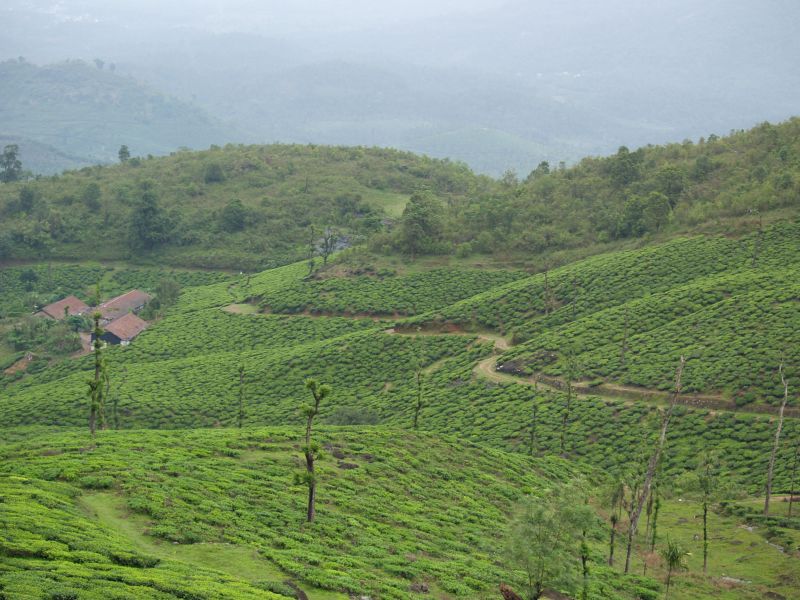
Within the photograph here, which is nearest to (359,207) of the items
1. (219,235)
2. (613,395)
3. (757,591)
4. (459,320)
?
(219,235)

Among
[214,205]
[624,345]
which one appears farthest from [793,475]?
[214,205]

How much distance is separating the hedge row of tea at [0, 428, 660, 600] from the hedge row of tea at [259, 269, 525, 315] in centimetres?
3570

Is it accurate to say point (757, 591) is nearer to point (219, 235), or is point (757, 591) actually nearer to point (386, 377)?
point (386, 377)

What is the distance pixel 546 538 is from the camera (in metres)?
26.5

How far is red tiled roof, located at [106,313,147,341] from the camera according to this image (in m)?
83.2

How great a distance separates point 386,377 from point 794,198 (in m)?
38.0

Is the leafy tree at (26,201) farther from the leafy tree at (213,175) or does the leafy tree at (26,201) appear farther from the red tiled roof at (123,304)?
the red tiled roof at (123,304)

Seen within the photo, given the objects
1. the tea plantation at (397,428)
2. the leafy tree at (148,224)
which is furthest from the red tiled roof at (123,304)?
the leafy tree at (148,224)

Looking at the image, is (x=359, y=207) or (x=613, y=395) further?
(x=359, y=207)

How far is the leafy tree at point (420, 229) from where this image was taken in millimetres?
91000

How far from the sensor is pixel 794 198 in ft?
251

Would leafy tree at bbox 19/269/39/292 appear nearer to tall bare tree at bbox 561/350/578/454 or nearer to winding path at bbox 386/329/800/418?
winding path at bbox 386/329/800/418

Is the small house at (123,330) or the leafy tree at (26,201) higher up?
the leafy tree at (26,201)

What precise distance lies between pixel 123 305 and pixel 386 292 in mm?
27916
